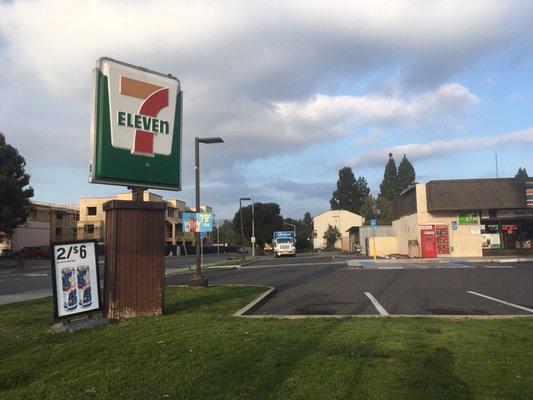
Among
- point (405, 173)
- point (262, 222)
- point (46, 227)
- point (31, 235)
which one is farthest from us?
point (405, 173)

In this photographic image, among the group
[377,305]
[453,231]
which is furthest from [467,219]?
[377,305]

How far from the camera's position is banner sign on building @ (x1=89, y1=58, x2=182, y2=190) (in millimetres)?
10539

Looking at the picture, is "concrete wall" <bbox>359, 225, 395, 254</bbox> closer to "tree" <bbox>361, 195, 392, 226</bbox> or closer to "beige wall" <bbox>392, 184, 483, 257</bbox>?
"beige wall" <bbox>392, 184, 483, 257</bbox>

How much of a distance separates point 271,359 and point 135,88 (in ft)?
23.3

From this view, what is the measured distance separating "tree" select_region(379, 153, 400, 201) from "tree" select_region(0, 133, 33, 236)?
3263 inches

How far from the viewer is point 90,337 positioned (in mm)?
8203

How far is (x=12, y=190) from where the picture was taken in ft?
159

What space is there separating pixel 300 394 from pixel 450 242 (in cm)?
3574

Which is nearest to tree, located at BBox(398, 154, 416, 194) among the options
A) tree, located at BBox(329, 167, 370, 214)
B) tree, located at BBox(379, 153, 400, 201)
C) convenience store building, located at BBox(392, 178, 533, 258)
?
tree, located at BBox(379, 153, 400, 201)

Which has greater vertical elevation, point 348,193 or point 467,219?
point 348,193

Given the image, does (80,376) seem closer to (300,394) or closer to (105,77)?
(300,394)

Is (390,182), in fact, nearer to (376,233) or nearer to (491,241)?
(376,233)

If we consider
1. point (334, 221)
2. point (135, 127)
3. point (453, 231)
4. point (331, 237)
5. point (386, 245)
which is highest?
point (334, 221)

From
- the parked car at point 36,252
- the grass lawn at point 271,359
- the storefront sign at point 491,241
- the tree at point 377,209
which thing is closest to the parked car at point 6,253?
the parked car at point 36,252
